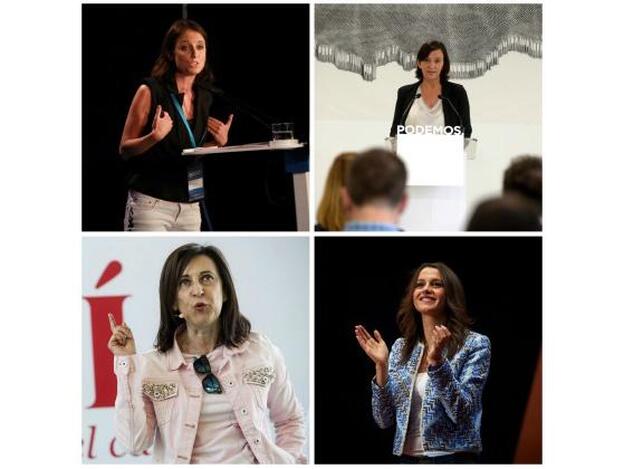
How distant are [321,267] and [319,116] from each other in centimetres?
55

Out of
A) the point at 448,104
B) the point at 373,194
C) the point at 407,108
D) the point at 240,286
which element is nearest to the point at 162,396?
the point at 240,286

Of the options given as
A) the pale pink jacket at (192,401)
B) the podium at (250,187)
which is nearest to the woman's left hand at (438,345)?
the pale pink jacket at (192,401)

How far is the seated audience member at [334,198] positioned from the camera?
227 inches

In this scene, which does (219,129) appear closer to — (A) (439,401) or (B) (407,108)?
(B) (407,108)

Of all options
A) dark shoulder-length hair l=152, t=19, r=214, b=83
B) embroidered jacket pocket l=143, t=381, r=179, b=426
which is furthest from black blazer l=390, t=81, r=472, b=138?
embroidered jacket pocket l=143, t=381, r=179, b=426

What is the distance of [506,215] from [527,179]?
154mm

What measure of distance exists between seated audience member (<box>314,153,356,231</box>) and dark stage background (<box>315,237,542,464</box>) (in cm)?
6

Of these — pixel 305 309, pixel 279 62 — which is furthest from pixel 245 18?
pixel 305 309

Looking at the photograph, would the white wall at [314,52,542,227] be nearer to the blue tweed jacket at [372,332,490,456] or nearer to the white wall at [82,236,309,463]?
the white wall at [82,236,309,463]

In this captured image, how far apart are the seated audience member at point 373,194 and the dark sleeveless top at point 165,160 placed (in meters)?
0.60
